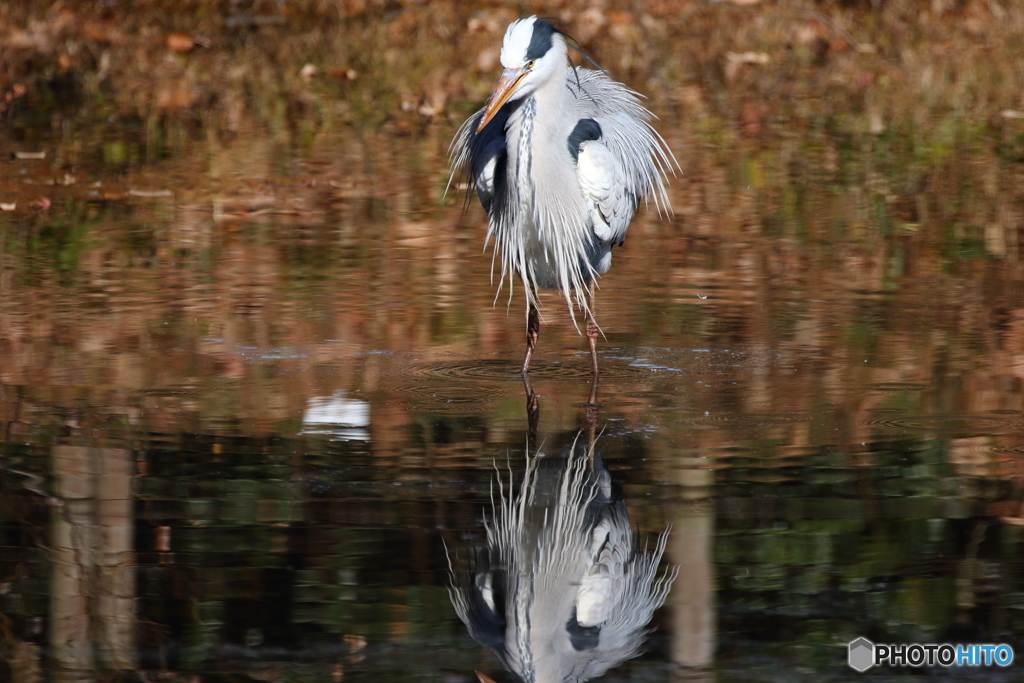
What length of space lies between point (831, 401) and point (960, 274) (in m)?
2.37

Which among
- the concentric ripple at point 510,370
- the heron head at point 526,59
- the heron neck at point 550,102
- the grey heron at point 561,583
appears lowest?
the grey heron at point 561,583

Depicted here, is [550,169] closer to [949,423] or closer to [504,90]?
[504,90]

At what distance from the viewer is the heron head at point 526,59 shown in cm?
607

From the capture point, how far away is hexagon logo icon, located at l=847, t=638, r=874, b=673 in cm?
372

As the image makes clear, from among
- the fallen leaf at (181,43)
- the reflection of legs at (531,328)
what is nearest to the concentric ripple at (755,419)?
the reflection of legs at (531,328)

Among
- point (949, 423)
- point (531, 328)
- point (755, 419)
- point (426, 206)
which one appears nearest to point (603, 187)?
point (531, 328)

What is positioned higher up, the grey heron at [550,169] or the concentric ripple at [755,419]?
the grey heron at [550,169]

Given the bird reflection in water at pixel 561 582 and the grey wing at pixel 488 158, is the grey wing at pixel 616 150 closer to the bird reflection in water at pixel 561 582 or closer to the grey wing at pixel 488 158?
the grey wing at pixel 488 158

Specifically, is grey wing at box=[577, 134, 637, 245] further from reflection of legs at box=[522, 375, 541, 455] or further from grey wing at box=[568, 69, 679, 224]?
reflection of legs at box=[522, 375, 541, 455]

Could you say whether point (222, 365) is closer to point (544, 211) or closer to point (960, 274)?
point (544, 211)

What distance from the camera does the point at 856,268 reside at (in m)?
7.97

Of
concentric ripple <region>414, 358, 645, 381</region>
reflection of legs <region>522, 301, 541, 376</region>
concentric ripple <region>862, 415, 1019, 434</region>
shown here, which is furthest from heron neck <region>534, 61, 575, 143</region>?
concentric ripple <region>862, 415, 1019, 434</region>

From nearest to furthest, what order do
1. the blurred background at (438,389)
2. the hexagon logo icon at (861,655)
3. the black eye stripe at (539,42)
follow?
the hexagon logo icon at (861,655) → the blurred background at (438,389) → the black eye stripe at (539,42)

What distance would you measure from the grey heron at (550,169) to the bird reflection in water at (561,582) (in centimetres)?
157
